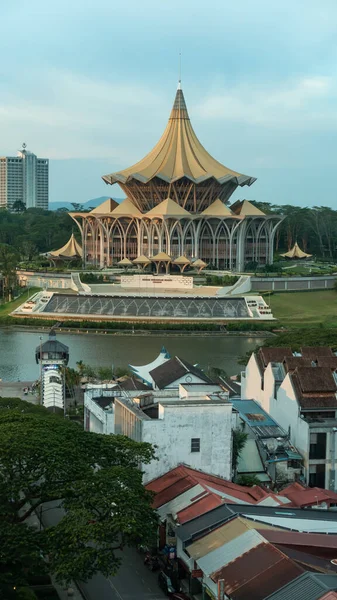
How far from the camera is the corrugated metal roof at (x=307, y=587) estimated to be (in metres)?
13.3

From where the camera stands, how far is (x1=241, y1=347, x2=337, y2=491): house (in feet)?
74.7

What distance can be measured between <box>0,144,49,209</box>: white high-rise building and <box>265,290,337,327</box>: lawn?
426 ft

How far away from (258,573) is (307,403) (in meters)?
9.27

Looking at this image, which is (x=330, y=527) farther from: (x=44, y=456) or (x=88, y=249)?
(x=88, y=249)

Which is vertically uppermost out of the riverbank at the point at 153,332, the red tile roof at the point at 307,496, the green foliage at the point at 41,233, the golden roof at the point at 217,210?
the golden roof at the point at 217,210

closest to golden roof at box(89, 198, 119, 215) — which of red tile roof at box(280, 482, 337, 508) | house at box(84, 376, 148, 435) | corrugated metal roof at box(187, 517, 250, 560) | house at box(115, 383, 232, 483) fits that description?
house at box(84, 376, 148, 435)

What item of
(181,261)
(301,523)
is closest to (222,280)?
(181,261)

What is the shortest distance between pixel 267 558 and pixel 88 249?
64.1m

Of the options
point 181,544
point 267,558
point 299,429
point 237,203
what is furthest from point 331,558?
point 237,203

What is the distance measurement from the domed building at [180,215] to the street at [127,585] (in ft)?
177

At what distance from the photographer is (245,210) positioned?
243 ft

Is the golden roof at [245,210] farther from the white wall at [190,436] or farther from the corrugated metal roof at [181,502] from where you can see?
the corrugated metal roof at [181,502]

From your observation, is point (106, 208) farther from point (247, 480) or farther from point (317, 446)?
point (247, 480)

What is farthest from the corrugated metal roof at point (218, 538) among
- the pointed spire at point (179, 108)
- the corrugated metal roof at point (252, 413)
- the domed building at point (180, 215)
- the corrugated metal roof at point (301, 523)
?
the pointed spire at point (179, 108)
